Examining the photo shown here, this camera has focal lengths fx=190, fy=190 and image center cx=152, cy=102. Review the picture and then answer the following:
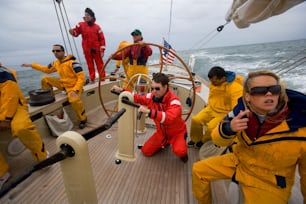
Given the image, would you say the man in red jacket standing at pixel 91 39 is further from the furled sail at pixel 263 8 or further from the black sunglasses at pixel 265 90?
the black sunglasses at pixel 265 90

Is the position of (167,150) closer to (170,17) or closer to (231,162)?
(231,162)

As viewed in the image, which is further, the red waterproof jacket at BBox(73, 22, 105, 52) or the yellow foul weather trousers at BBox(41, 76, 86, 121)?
the red waterproof jacket at BBox(73, 22, 105, 52)

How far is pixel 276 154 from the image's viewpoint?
0.97 metres

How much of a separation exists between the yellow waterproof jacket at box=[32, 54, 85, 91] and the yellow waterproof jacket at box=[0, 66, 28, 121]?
1002 mm

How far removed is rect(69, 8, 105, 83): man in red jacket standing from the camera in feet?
12.3

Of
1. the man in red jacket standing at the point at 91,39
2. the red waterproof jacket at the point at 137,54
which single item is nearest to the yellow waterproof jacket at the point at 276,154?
the red waterproof jacket at the point at 137,54

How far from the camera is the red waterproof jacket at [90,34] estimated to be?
376 cm

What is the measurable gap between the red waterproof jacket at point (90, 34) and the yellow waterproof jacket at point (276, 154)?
11.2 ft

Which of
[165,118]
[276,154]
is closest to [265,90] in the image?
[276,154]

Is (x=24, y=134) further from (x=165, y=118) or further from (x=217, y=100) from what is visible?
(x=217, y=100)

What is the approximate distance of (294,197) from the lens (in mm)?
1160

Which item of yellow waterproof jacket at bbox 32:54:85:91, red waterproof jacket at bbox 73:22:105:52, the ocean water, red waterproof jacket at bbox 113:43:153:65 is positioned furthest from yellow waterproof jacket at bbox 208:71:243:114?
red waterproof jacket at bbox 73:22:105:52

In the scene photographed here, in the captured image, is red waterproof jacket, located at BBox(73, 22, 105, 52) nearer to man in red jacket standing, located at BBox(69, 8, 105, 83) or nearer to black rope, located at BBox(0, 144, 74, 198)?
man in red jacket standing, located at BBox(69, 8, 105, 83)

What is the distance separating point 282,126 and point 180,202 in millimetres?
979
